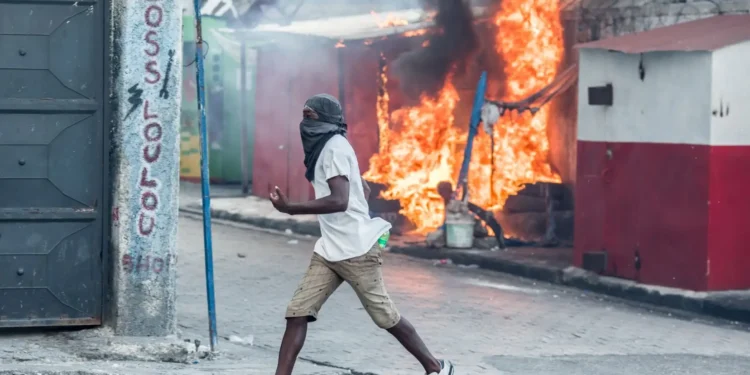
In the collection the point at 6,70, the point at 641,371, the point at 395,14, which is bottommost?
the point at 641,371

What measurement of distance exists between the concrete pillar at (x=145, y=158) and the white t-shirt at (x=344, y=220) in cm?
145

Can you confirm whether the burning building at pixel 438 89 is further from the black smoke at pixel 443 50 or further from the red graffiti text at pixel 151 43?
the red graffiti text at pixel 151 43

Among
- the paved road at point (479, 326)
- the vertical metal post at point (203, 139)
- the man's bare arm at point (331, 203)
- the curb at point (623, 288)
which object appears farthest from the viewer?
the curb at point (623, 288)

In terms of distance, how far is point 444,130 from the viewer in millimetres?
16641

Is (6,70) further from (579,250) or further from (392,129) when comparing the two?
(392,129)

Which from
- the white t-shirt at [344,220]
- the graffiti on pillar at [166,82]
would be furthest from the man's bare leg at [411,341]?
the graffiti on pillar at [166,82]

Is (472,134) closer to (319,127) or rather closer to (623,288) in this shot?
(623,288)

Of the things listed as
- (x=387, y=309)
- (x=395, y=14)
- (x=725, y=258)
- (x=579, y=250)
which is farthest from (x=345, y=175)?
(x=395, y=14)

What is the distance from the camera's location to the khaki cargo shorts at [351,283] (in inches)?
263

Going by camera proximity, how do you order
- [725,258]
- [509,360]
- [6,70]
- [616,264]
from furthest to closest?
[616,264]
[725,258]
[509,360]
[6,70]

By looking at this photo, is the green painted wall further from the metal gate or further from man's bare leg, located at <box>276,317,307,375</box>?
man's bare leg, located at <box>276,317,307,375</box>

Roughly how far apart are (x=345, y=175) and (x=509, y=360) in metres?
2.44

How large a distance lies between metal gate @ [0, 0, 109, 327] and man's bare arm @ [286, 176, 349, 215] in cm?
193

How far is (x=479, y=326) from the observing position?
32.1ft
